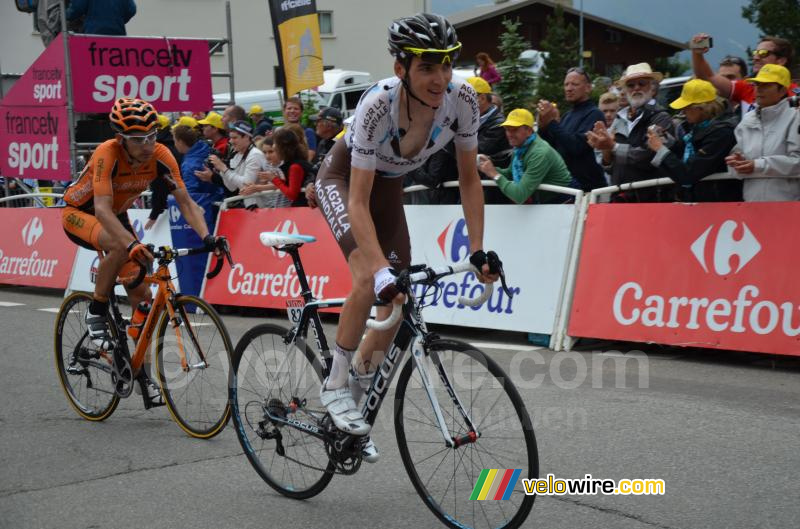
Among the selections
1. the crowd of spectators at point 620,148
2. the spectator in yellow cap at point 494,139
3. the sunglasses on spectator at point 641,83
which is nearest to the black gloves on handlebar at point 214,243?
the crowd of spectators at point 620,148

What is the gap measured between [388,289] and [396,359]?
0.62 metres

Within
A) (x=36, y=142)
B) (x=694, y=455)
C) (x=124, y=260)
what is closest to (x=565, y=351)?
(x=694, y=455)

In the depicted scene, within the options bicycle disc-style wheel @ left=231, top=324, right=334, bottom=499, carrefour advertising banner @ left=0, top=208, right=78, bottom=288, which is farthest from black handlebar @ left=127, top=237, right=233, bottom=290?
carrefour advertising banner @ left=0, top=208, right=78, bottom=288

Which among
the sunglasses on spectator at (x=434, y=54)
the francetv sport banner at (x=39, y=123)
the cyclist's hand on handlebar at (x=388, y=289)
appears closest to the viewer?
the cyclist's hand on handlebar at (x=388, y=289)

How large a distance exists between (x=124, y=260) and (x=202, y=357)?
36.9 inches

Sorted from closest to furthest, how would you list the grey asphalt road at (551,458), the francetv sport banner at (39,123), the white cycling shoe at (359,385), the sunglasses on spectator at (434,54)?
the sunglasses on spectator at (434,54), the white cycling shoe at (359,385), the grey asphalt road at (551,458), the francetv sport banner at (39,123)

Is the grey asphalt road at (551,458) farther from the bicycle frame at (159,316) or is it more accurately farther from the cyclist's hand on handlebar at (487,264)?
the cyclist's hand on handlebar at (487,264)

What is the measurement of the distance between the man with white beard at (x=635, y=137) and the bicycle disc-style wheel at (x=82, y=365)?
4520mm

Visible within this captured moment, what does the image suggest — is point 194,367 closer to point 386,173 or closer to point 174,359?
point 174,359

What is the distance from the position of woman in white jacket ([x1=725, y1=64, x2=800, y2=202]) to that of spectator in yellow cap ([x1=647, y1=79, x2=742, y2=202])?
23 cm

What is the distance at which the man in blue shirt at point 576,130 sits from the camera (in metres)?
9.55

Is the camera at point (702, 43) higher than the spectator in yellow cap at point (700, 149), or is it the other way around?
the camera at point (702, 43)

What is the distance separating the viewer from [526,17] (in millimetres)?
58219

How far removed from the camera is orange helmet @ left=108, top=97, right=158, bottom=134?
6.42 meters
